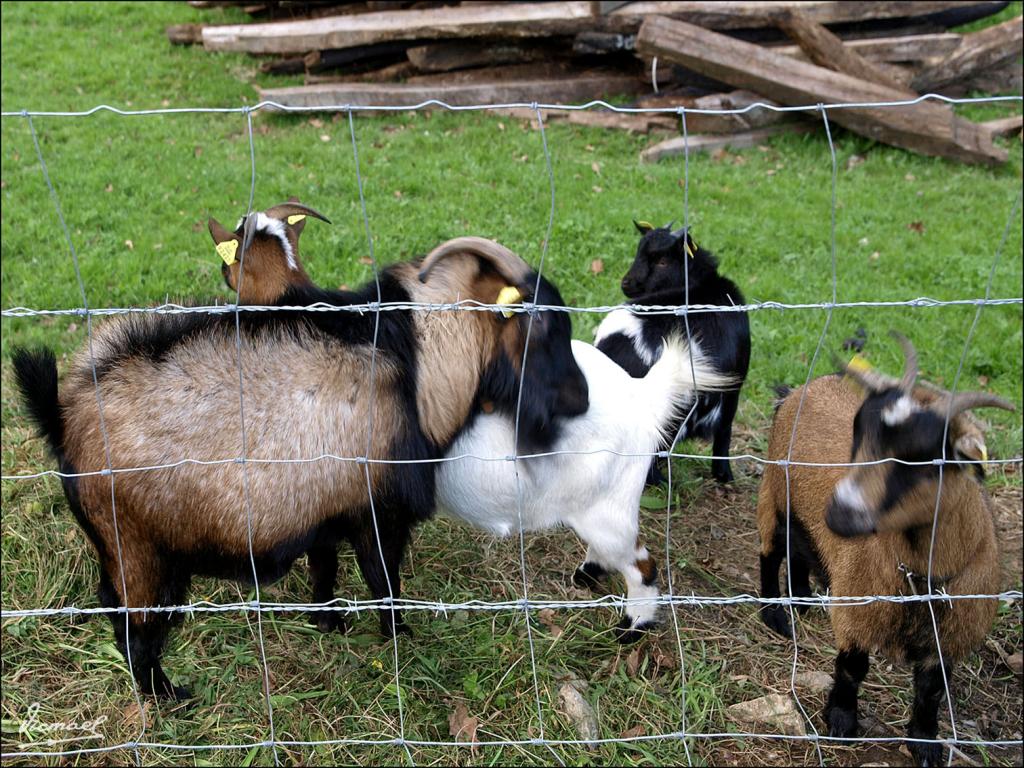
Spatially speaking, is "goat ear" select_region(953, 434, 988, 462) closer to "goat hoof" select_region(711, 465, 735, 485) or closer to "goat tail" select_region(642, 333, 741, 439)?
A: "goat tail" select_region(642, 333, 741, 439)

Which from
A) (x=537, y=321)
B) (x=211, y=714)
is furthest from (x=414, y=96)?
(x=211, y=714)

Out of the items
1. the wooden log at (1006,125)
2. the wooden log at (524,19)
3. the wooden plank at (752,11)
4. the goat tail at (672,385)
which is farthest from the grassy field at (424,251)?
the wooden plank at (752,11)

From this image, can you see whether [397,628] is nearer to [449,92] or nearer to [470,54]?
[449,92]

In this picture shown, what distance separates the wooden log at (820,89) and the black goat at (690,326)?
414 cm

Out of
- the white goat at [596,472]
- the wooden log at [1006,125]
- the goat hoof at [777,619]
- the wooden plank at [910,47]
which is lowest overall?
the goat hoof at [777,619]

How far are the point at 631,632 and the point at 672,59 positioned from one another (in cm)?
610

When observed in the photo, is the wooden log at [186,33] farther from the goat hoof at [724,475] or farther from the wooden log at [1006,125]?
the goat hoof at [724,475]

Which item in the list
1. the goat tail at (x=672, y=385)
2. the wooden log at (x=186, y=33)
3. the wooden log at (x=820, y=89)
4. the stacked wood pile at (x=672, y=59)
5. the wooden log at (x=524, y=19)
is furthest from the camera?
the wooden log at (x=186, y=33)

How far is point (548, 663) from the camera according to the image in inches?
141

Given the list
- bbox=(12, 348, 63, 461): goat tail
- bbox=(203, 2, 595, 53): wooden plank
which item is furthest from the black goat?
bbox=(203, 2, 595, 53): wooden plank

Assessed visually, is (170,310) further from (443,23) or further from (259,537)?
(443,23)

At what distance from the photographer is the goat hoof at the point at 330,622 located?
378 cm

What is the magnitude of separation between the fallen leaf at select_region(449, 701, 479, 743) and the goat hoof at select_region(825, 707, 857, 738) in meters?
1.23

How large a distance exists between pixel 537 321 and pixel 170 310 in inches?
47.6
